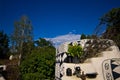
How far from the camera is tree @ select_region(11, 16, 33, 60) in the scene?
3653 cm

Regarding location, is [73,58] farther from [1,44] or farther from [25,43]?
[1,44]

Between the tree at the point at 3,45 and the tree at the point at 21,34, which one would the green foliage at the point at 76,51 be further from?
the tree at the point at 3,45

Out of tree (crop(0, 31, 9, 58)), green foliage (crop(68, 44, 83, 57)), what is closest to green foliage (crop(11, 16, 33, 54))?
tree (crop(0, 31, 9, 58))

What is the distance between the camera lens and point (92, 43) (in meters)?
16.5

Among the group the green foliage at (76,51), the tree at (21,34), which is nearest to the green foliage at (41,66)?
the green foliage at (76,51)

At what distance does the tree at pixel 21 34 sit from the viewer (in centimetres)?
3653

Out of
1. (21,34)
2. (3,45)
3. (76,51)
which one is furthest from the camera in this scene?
(3,45)

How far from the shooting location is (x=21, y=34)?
36719 mm

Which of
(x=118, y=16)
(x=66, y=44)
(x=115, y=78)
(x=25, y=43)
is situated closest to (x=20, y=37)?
(x=25, y=43)

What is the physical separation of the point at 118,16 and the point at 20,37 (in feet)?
58.8

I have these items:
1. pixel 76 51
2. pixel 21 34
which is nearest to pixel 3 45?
pixel 21 34

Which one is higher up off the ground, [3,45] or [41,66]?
[3,45]

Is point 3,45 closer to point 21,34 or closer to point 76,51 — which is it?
point 21,34

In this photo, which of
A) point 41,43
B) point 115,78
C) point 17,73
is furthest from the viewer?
point 41,43
